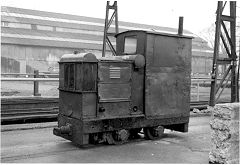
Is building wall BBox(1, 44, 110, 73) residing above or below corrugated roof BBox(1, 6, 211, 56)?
below

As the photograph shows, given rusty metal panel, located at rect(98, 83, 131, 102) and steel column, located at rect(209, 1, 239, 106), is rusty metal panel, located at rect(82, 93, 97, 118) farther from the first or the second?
steel column, located at rect(209, 1, 239, 106)

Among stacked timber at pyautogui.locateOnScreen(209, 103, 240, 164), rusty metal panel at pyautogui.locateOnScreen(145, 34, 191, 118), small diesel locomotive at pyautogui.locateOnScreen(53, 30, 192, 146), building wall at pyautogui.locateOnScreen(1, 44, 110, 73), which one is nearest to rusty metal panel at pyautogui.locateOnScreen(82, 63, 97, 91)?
small diesel locomotive at pyautogui.locateOnScreen(53, 30, 192, 146)

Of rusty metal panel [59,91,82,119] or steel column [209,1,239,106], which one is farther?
steel column [209,1,239,106]

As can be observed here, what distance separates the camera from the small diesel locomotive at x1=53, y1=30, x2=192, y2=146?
282 inches

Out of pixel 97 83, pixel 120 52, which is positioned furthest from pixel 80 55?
pixel 120 52

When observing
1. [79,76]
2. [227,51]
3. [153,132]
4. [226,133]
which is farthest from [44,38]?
[226,133]

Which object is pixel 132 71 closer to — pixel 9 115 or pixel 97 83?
pixel 97 83

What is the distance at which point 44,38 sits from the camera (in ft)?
132

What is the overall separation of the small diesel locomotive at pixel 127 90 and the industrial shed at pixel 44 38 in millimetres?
26433

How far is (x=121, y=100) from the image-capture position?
7625 mm

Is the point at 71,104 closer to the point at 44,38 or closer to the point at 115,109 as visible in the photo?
the point at 115,109

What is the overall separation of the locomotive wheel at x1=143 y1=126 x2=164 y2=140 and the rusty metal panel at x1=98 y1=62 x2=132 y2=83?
54.6 inches

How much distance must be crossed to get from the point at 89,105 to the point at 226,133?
281cm

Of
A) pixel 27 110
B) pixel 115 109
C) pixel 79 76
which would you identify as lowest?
pixel 27 110
